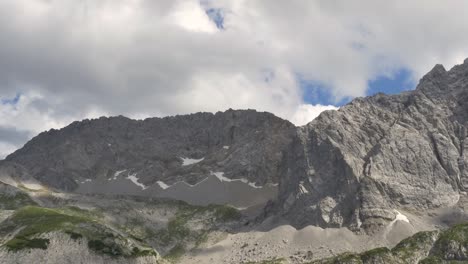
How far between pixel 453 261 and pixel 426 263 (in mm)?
9173

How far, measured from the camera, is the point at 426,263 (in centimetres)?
19838

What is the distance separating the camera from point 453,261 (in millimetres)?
197125
